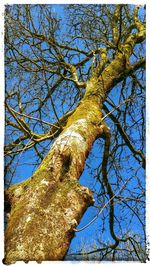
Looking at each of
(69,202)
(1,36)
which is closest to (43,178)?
(69,202)

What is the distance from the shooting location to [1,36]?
7.36ft

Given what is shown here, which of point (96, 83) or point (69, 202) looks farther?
point (96, 83)

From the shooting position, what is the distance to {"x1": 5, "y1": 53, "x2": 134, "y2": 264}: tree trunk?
1.48 metres

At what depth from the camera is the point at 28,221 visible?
5.16ft

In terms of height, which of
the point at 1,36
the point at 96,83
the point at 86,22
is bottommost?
the point at 1,36

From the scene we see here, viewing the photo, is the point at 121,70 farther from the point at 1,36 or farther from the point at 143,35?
the point at 1,36

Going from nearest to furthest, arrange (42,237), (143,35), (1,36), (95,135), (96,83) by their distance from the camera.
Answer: (42,237) → (1,36) → (95,135) → (96,83) → (143,35)

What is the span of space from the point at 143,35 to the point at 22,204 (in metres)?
3.48

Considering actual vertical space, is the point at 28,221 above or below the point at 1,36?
below

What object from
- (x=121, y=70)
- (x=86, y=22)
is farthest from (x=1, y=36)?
(x=86, y=22)

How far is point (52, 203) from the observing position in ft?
5.71

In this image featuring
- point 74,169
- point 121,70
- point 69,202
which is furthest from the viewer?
point 121,70

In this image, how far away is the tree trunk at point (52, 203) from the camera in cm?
148

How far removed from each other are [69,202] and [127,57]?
2.52 metres
